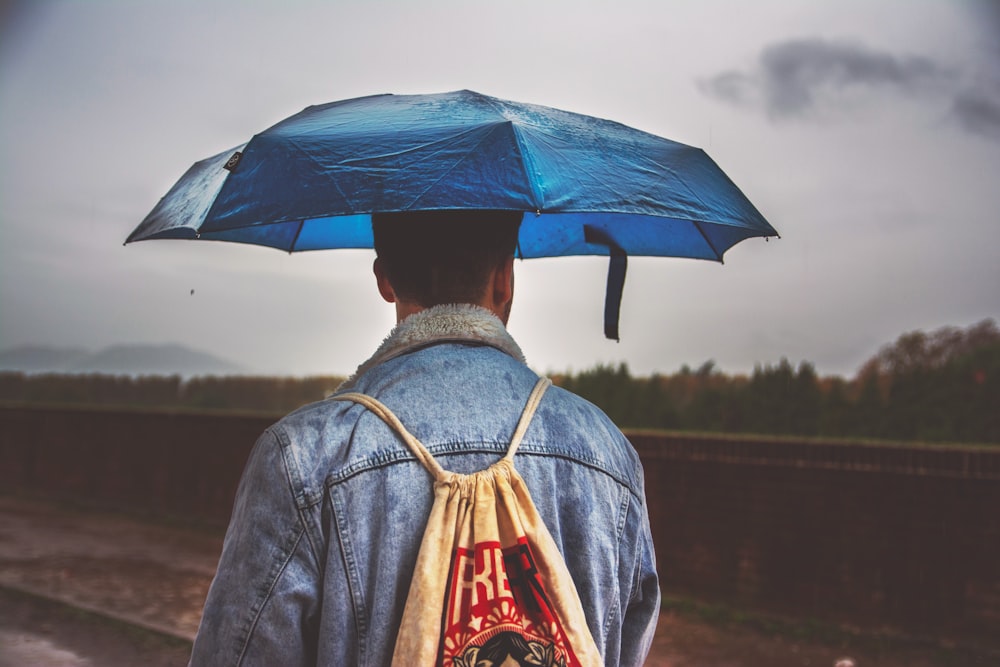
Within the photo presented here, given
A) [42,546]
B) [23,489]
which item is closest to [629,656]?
[42,546]

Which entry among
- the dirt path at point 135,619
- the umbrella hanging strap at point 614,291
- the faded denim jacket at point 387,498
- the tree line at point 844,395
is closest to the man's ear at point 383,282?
the faded denim jacket at point 387,498

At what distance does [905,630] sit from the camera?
18.7 ft

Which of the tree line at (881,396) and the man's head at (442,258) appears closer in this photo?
the man's head at (442,258)

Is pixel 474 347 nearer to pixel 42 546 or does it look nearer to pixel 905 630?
pixel 905 630

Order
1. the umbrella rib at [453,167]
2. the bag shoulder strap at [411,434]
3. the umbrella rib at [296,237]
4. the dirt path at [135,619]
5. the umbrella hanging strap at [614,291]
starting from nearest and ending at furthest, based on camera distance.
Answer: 1. the bag shoulder strap at [411,434]
2. the umbrella rib at [453,167]
3. the umbrella hanging strap at [614,291]
4. the umbrella rib at [296,237]
5. the dirt path at [135,619]

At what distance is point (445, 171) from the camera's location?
161cm

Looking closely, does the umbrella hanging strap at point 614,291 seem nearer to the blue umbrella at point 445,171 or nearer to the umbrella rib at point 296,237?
the blue umbrella at point 445,171

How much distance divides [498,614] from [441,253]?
25.5 inches

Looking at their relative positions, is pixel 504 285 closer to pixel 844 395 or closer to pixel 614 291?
pixel 614 291

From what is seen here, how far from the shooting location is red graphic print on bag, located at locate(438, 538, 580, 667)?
1.31 meters

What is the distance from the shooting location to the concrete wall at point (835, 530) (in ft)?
18.2

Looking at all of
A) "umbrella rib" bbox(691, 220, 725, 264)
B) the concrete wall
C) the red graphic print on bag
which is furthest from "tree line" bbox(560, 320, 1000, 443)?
the red graphic print on bag

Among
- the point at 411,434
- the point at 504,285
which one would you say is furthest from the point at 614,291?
the point at 411,434

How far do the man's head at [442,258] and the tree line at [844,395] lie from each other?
5.89 m
